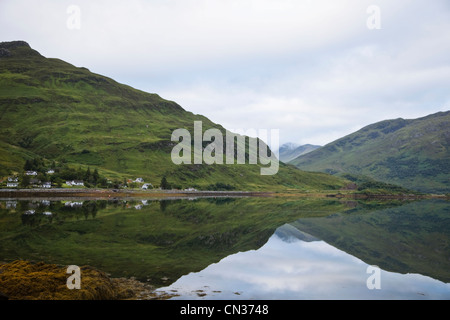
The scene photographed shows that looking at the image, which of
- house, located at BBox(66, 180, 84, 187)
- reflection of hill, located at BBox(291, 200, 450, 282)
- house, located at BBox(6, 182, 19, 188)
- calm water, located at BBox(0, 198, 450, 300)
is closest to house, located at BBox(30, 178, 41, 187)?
house, located at BBox(6, 182, 19, 188)

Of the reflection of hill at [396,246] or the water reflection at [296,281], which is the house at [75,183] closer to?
the reflection of hill at [396,246]

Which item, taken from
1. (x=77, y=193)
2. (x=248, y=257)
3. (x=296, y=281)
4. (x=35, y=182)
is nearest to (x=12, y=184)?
(x=35, y=182)

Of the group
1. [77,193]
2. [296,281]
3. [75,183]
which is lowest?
[296,281]

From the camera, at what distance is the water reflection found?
→ 77.5ft

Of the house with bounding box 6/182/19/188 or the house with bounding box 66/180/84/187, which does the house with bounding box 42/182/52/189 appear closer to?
the house with bounding box 66/180/84/187

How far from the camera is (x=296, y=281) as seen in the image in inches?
1070

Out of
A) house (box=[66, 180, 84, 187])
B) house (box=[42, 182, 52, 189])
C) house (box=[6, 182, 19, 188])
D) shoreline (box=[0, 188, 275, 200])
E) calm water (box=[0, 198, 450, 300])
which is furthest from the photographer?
house (box=[66, 180, 84, 187])

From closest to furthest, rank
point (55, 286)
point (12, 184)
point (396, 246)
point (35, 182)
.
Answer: point (55, 286) < point (396, 246) < point (12, 184) < point (35, 182)

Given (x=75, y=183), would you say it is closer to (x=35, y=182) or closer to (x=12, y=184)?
(x=35, y=182)

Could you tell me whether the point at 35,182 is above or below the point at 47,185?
above
